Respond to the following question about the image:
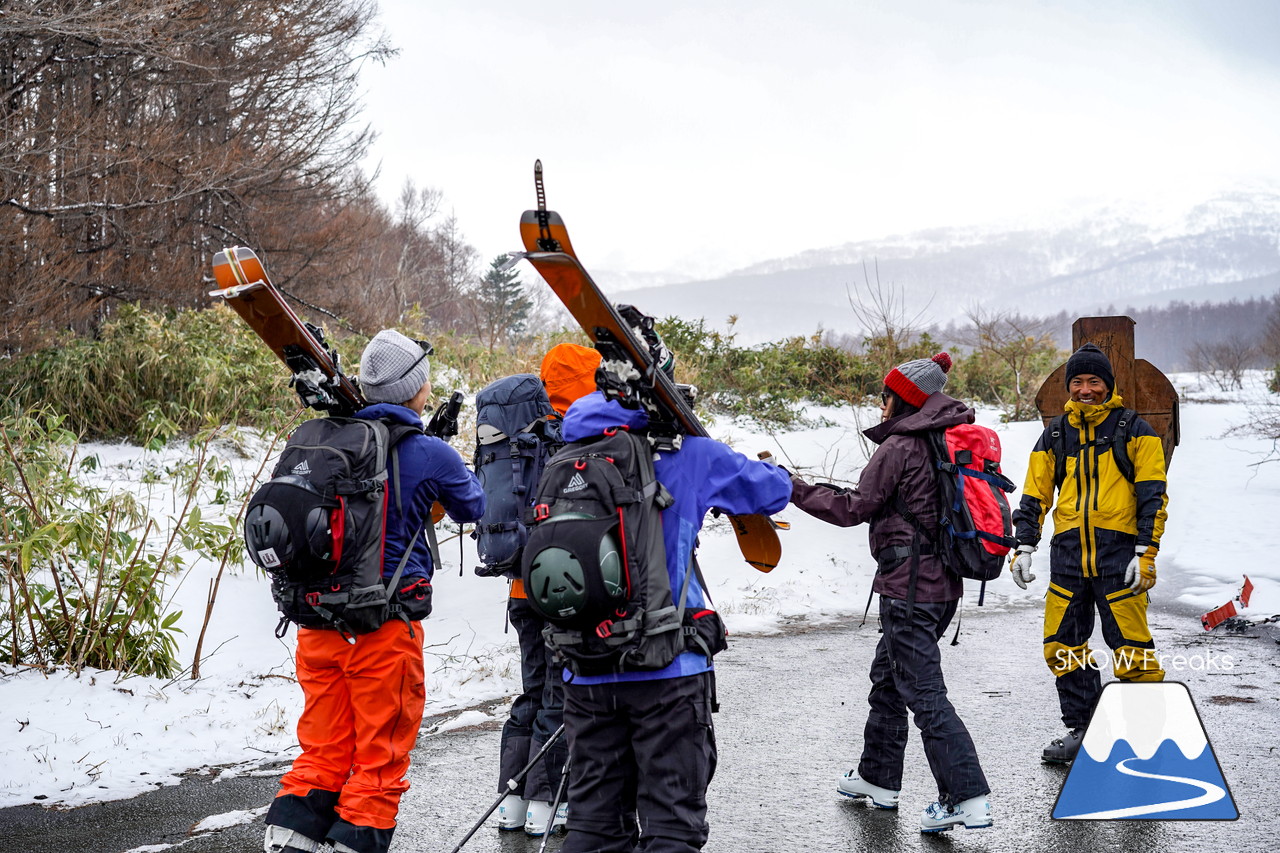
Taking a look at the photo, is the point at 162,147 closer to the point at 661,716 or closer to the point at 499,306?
the point at 499,306

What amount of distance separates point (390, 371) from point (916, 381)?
6.93ft

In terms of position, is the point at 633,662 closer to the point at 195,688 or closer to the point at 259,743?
the point at 259,743

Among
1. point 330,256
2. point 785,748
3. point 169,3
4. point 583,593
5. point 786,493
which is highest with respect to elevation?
point 169,3

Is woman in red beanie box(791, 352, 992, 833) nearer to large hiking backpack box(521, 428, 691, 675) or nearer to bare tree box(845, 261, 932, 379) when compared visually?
large hiking backpack box(521, 428, 691, 675)

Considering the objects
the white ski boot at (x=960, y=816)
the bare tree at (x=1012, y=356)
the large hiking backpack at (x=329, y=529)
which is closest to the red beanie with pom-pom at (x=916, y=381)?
the white ski boot at (x=960, y=816)

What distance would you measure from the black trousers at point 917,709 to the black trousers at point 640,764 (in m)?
1.44

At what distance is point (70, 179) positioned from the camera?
10.5m

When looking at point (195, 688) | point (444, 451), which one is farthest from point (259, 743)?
point (444, 451)

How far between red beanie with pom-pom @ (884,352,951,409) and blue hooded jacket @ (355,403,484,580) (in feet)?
5.96

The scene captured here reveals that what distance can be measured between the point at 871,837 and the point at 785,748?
1.12 meters

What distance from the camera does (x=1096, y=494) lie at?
4812 millimetres

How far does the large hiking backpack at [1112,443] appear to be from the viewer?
15.7 ft

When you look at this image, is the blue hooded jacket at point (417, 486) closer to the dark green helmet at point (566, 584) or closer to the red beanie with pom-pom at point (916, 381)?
the dark green helmet at point (566, 584)

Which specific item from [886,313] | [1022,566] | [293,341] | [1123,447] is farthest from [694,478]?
[886,313]
